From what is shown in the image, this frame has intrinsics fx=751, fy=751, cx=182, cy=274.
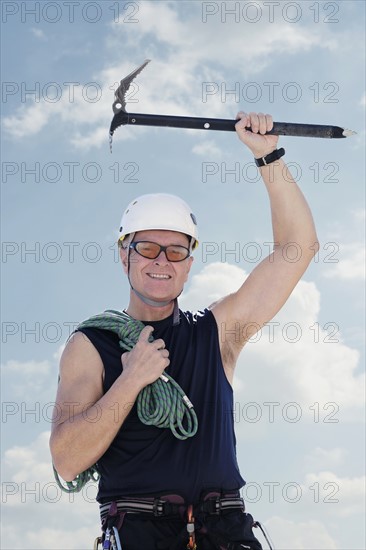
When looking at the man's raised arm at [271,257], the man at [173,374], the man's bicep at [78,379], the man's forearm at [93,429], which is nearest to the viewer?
the man's forearm at [93,429]

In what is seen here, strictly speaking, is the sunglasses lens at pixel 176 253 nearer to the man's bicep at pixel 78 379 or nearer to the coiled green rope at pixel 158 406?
the coiled green rope at pixel 158 406

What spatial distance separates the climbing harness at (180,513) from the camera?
5.79m

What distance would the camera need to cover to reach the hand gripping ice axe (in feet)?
22.9

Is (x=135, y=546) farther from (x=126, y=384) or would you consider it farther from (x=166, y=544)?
(x=126, y=384)

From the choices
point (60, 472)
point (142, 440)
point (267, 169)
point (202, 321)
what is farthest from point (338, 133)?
point (60, 472)

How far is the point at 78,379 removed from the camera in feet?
20.6

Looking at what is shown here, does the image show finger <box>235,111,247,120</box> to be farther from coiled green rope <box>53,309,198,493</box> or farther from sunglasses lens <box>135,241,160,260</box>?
coiled green rope <box>53,309,198,493</box>

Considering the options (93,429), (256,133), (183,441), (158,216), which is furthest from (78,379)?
(256,133)

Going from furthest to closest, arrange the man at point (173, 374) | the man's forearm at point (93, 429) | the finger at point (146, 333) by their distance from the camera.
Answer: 1. the finger at point (146, 333)
2. the man at point (173, 374)
3. the man's forearm at point (93, 429)

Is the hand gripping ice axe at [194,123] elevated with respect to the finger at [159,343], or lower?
elevated

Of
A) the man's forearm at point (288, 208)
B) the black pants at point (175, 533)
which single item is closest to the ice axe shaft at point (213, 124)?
the man's forearm at point (288, 208)

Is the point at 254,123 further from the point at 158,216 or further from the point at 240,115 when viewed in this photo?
the point at 158,216

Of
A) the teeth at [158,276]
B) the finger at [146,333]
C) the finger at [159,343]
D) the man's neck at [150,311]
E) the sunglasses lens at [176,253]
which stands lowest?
the finger at [159,343]

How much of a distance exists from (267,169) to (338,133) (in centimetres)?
73
